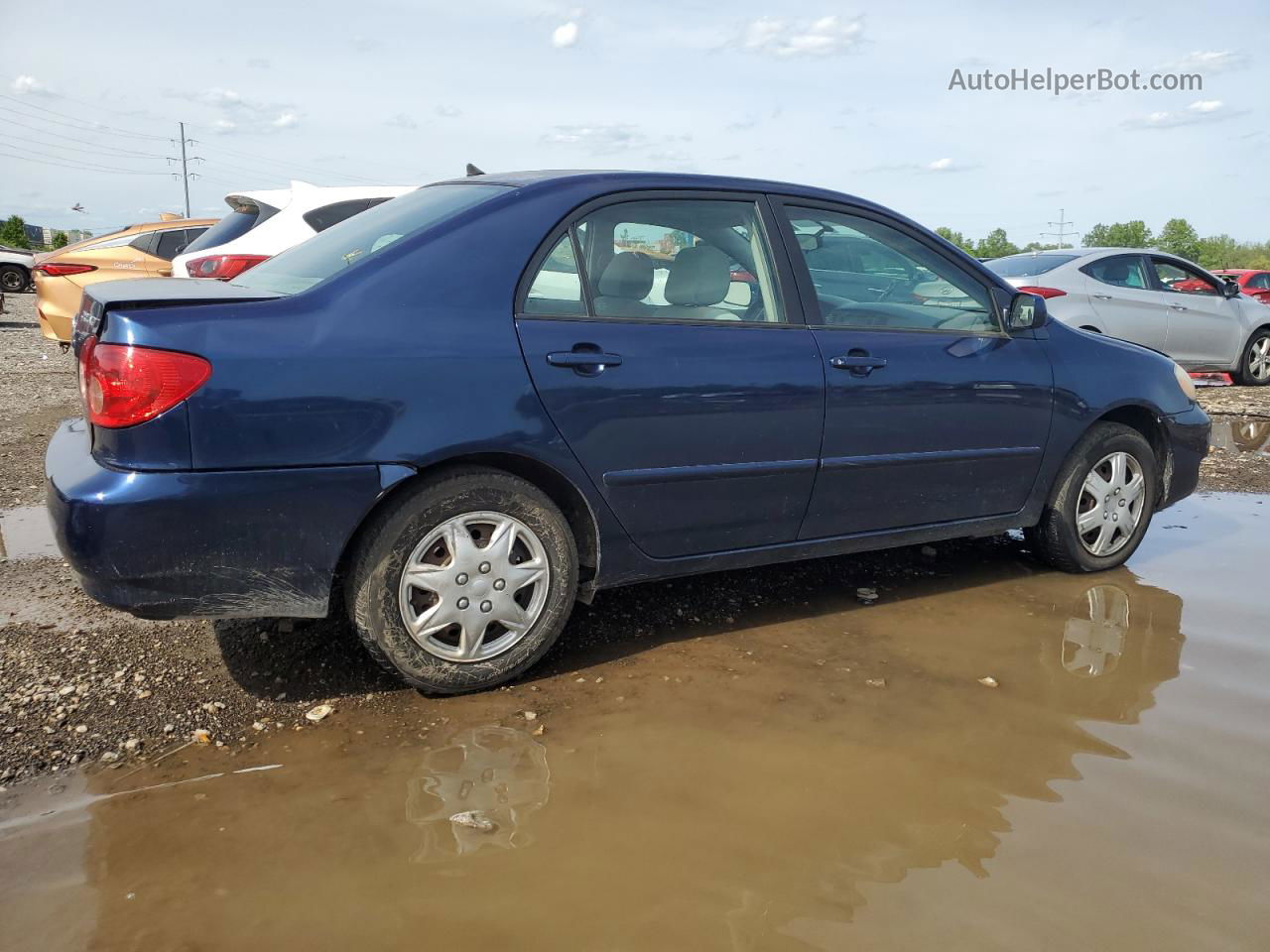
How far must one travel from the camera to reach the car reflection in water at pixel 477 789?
2.52 metres

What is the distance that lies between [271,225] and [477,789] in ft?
18.6

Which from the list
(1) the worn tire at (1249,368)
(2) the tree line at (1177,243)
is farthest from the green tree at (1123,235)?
(1) the worn tire at (1249,368)

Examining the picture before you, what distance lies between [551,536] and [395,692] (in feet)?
2.29

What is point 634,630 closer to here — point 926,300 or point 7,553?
point 926,300

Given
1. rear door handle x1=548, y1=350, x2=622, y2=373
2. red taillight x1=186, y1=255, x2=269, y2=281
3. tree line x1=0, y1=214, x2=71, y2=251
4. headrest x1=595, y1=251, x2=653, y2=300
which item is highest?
tree line x1=0, y1=214, x2=71, y2=251

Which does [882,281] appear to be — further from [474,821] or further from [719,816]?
[474,821]

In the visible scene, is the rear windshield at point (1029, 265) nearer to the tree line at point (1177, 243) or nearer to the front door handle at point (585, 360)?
the front door handle at point (585, 360)

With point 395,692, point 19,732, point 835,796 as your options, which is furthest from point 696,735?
point 19,732

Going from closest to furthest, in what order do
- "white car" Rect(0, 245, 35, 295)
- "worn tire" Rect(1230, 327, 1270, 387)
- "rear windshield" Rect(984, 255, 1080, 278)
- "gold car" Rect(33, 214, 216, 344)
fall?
"gold car" Rect(33, 214, 216, 344) → "rear windshield" Rect(984, 255, 1080, 278) → "worn tire" Rect(1230, 327, 1270, 387) → "white car" Rect(0, 245, 35, 295)

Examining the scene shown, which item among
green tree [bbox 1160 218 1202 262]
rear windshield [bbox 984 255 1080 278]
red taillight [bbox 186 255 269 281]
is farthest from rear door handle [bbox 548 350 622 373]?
green tree [bbox 1160 218 1202 262]

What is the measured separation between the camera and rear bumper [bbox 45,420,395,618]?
2779 millimetres

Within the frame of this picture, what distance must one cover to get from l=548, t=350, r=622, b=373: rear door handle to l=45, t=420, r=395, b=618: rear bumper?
0.65m

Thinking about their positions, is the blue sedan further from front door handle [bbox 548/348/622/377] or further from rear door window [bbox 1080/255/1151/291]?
rear door window [bbox 1080/255/1151/291]

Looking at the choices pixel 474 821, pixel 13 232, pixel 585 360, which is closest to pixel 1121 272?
pixel 585 360
